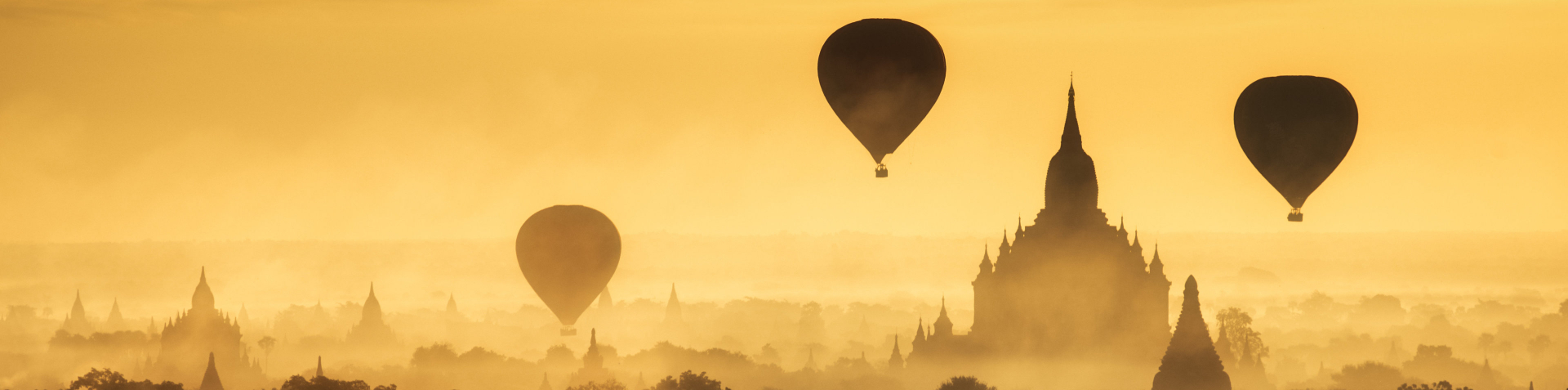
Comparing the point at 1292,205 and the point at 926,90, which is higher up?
the point at 926,90

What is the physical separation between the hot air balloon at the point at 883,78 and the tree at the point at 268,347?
136265mm

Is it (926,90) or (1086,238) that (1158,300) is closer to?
(1086,238)

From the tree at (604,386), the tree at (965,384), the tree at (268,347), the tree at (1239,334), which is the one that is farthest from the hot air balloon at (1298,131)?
the tree at (268,347)

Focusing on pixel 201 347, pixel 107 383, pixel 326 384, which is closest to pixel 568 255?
pixel 326 384

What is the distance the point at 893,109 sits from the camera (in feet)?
119

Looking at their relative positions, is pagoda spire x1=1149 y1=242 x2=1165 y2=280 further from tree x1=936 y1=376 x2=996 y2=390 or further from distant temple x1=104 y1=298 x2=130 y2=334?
distant temple x1=104 y1=298 x2=130 y2=334

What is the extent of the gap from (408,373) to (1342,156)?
106341 mm

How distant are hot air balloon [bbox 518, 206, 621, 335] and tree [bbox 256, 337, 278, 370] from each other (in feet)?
387

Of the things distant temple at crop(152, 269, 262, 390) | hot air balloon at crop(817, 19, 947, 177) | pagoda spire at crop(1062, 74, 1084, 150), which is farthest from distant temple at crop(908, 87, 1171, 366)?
distant temple at crop(152, 269, 262, 390)

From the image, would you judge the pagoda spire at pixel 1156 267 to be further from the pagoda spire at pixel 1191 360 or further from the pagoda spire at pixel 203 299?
the pagoda spire at pixel 203 299

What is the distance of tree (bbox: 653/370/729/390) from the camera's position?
307 ft

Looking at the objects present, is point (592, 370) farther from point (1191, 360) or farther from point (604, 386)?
point (1191, 360)

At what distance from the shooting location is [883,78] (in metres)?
36.4

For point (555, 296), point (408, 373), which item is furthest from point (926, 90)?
point (408, 373)
